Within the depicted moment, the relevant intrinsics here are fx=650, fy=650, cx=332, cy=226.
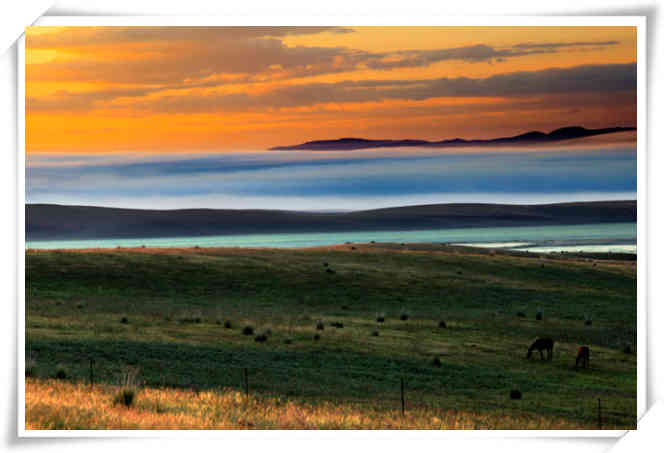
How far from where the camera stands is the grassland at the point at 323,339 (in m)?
12.2

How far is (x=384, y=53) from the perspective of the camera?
43.2 feet

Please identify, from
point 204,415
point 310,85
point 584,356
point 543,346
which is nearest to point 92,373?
point 204,415

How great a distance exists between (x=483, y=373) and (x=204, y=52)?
10199 mm

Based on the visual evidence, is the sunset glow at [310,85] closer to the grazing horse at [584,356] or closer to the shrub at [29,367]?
the shrub at [29,367]

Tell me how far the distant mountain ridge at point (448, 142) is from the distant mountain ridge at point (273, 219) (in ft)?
4.99

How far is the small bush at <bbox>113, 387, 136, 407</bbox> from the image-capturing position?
1183 centimetres

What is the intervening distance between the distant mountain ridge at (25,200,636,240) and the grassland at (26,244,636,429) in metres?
2.28

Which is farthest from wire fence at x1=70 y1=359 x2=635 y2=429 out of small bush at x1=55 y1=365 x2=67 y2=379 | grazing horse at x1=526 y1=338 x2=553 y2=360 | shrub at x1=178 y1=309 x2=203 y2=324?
shrub at x1=178 y1=309 x2=203 y2=324

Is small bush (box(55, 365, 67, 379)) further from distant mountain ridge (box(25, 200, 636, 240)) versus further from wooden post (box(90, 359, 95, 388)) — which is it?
distant mountain ridge (box(25, 200, 636, 240))

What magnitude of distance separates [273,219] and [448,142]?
4.34m
